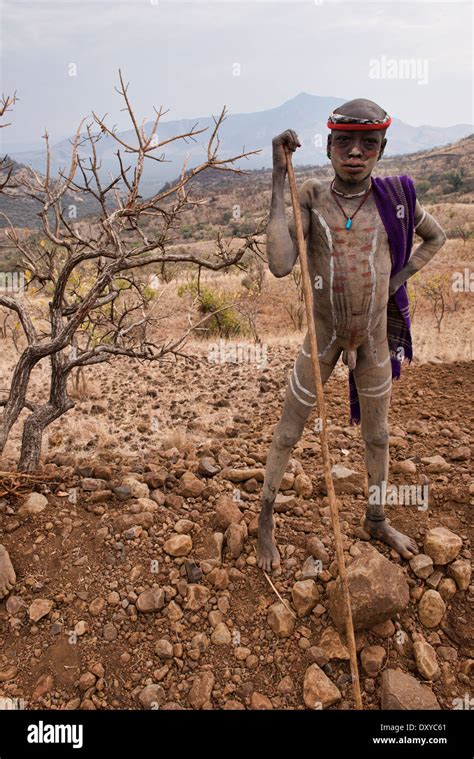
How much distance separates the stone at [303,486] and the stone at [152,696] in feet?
4.67

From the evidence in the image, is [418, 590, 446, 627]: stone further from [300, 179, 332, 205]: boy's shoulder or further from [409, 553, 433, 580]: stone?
[300, 179, 332, 205]: boy's shoulder

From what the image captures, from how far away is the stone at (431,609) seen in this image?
237cm

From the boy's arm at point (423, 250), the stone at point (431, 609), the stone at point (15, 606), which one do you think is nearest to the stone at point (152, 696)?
the stone at point (15, 606)

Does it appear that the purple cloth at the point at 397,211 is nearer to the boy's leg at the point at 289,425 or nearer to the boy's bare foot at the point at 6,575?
the boy's leg at the point at 289,425

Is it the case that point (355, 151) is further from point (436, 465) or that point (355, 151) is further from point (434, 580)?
point (436, 465)

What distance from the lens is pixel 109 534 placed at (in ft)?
8.99

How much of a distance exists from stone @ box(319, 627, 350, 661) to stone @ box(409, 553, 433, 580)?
0.56 metres

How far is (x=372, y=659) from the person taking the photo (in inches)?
87.3

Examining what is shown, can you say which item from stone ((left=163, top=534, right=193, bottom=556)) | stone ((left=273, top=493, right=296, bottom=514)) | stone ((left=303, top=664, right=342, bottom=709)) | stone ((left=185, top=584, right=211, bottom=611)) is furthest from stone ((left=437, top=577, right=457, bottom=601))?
stone ((left=163, top=534, right=193, bottom=556))

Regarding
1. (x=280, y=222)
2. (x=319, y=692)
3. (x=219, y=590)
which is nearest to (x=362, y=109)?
(x=280, y=222)

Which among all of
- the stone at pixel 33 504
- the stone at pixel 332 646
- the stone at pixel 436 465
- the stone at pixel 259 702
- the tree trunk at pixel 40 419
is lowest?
the stone at pixel 259 702

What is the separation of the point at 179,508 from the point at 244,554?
0.52 m
